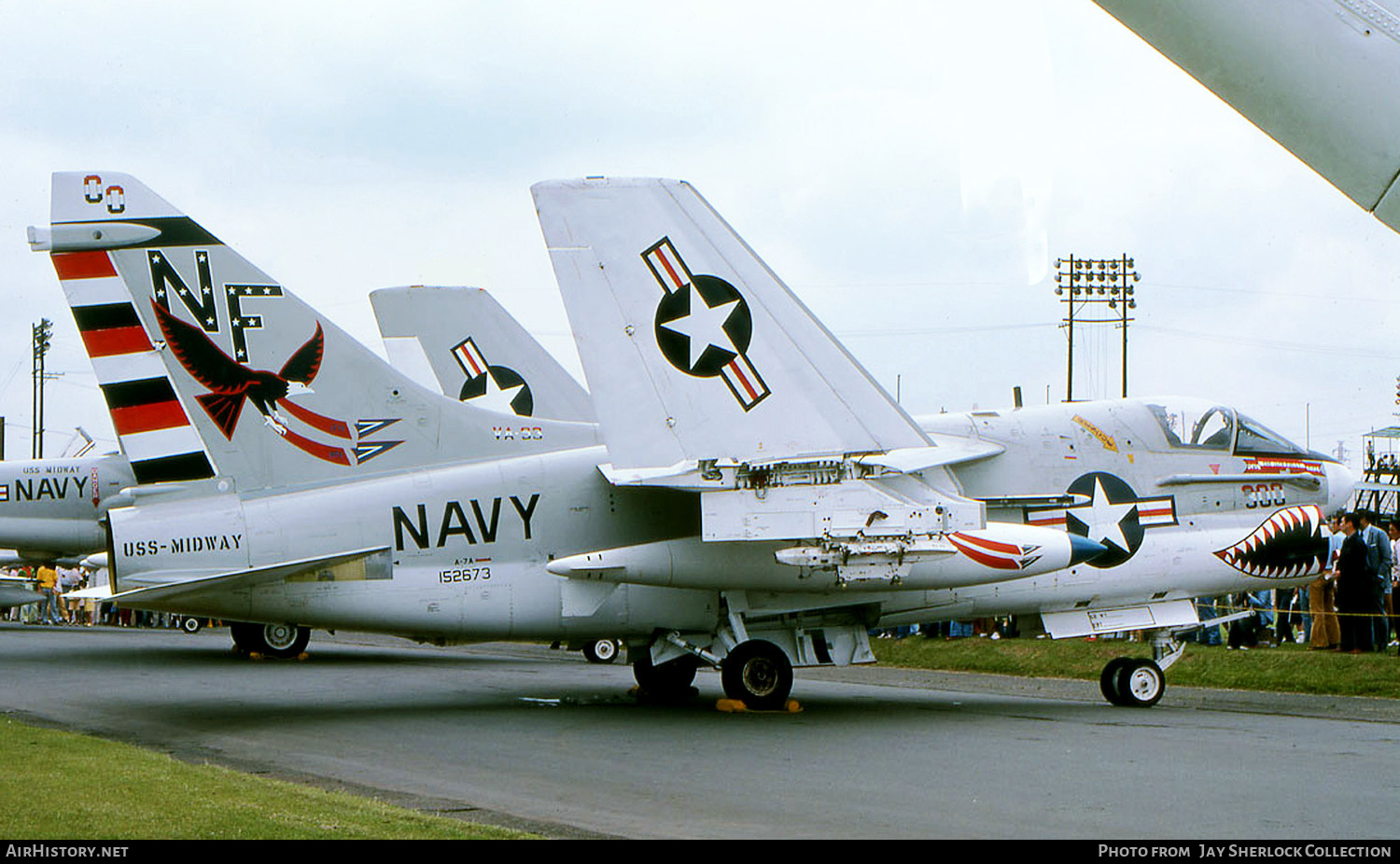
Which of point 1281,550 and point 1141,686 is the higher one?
point 1281,550

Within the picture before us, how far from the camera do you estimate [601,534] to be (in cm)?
1447

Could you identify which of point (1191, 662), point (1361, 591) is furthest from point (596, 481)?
point (1361, 591)

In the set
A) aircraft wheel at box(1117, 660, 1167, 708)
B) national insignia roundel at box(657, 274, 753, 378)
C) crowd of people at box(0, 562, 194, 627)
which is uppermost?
national insignia roundel at box(657, 274, 753, 378)

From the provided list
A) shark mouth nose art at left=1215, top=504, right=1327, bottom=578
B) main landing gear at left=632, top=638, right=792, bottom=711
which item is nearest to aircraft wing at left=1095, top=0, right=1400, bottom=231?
main landing gear at left=632, top=638, right=792, bottom=711

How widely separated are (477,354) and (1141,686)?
11.8 m

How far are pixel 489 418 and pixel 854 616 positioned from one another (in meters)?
4.45

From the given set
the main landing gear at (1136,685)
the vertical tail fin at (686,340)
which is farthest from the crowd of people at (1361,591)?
the vertical tail fin at (686,340)

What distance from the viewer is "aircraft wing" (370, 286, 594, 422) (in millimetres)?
22172

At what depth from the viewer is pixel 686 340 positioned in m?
13.6

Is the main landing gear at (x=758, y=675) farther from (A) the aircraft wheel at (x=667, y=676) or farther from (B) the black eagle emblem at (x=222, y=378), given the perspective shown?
→ (B) the black eagle emblem at (x=222, y=378)

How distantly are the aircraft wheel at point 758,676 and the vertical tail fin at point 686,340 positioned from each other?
224 centimetres

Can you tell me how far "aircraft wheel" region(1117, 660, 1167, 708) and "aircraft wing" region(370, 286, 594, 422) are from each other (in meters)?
10.1

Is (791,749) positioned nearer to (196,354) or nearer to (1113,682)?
(1113,682)

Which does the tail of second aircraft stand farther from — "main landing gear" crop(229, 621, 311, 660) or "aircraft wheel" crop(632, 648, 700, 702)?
"main landing gear" crop(229, 621, 311, 660)
